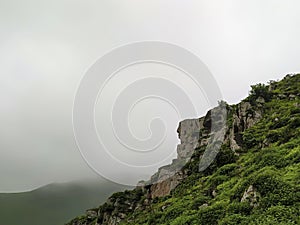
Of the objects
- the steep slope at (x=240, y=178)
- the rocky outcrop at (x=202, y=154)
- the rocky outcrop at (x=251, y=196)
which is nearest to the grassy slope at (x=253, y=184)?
the steep slope at (x=240, y=178)

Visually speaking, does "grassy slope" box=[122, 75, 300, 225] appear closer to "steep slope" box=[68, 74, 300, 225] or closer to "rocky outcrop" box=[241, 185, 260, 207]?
"steep slope" box=[68, 74, 300, 225]

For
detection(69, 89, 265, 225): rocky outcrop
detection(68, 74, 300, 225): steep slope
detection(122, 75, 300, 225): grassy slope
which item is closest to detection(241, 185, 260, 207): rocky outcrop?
detection(68, 74, 300, 225): steep slope

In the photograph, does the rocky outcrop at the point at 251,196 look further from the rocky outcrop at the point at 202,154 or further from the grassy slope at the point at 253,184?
the rocky outcrop at the point at 202,154

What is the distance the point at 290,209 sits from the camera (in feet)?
65.4

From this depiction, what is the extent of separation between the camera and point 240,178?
103 feet

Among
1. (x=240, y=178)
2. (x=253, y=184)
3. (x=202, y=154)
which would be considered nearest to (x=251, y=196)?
(x=253, y=184)

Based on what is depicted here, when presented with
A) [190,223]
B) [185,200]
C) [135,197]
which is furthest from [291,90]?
[190,223]

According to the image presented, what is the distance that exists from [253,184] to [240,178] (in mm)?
7992

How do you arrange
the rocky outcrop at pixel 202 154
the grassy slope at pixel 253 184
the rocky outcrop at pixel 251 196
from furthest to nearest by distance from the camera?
the rocky outcrop at pixel 202 154 < the rocky outcrop at pixel 251 196 < the grassy slope at pixel 253 184

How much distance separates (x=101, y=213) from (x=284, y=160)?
44029 mm

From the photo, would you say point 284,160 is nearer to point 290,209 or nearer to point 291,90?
point 290,209

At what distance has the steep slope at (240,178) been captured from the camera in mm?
22094

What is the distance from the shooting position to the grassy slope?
21.0 metres

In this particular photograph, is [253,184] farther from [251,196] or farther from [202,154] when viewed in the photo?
[202,154]
